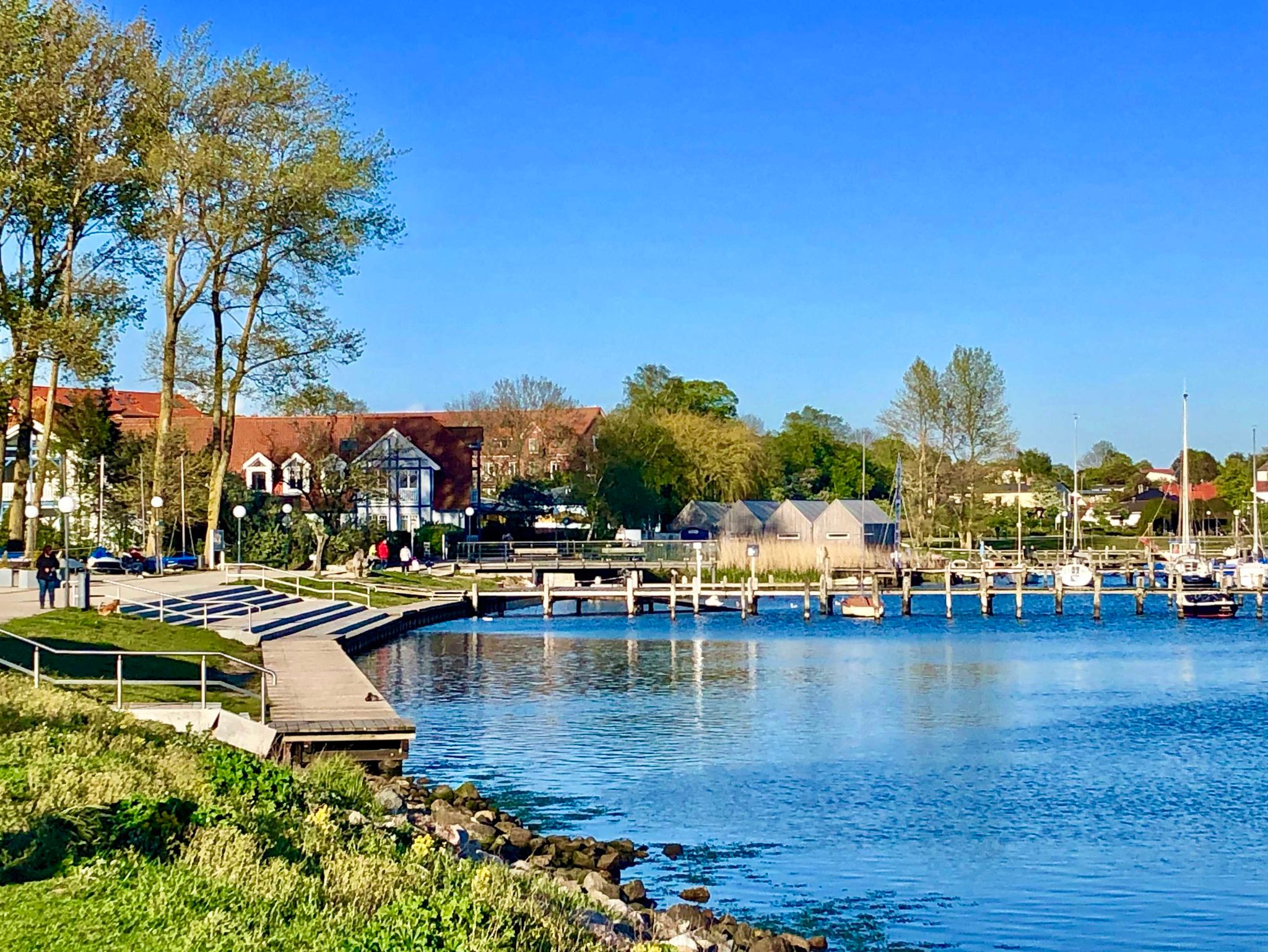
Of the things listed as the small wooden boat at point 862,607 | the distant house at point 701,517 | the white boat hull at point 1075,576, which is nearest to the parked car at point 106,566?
the small wooden boat at point 862,607

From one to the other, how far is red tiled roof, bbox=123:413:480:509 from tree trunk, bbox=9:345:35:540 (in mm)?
35874

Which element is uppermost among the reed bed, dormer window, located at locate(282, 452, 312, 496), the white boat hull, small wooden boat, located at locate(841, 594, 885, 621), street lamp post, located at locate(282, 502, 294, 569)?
dormer window, located at locate(282, 452, 312, 496)

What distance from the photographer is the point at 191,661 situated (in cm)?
2880

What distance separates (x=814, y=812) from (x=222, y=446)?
36.2 m

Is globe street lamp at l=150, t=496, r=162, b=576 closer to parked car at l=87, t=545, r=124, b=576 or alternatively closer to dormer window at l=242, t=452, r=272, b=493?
parked car at l=87, t=545, r=124, b=576

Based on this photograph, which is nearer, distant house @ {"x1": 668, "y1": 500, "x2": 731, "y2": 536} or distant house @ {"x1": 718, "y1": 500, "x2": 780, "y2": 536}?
distant house @ {"x1": 718, "y1": 500, "x2": 780, "y2": 536}

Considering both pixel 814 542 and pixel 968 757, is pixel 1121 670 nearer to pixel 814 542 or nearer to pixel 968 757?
pixel 968 757

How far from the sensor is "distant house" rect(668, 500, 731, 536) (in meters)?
94.1

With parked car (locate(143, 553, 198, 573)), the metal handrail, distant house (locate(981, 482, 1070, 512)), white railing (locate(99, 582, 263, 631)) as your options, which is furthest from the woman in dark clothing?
distant house (locate(981, 482, 1070, 512))

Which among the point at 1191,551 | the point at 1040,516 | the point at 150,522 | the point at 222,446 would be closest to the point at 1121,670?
the point at 222,446

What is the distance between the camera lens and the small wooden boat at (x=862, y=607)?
6212cm

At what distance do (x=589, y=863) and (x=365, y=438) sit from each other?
68434 mm

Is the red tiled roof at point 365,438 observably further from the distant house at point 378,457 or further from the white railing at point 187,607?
the white railing at point 187,607

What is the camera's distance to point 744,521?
9169 cm
